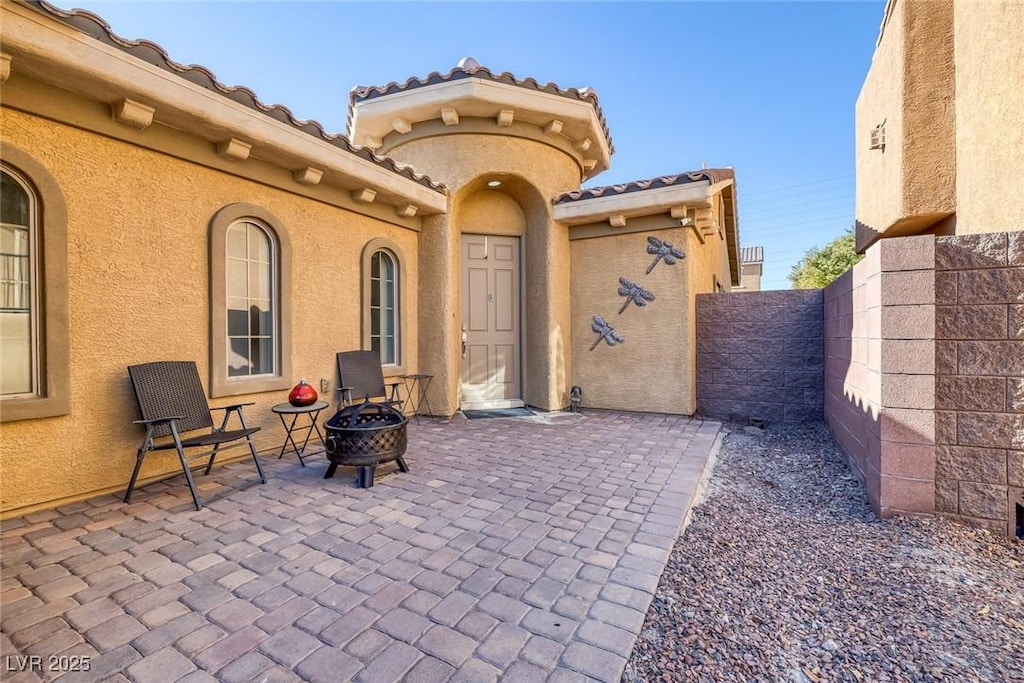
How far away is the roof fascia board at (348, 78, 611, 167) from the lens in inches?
258

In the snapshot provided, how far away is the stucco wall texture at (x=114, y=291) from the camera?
338 centimetres

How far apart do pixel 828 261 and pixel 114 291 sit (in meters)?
27.0

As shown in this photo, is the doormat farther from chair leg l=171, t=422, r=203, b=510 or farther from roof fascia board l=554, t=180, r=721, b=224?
chair leg l=171, t=422, r=203, b=510

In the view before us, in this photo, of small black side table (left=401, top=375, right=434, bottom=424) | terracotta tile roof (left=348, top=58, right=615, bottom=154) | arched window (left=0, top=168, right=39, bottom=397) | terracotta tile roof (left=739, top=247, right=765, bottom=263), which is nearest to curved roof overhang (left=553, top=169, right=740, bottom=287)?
terracotta tile roof (left=348, top=58, right=615, bottom=154)

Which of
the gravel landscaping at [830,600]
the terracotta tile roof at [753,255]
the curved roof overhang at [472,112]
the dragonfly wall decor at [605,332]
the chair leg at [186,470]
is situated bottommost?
the gravel landscaping at [830,600]

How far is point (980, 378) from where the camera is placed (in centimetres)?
307

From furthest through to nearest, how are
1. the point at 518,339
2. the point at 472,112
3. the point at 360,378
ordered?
the point at 518,339 → the point at 472,112 → the point at 360,378

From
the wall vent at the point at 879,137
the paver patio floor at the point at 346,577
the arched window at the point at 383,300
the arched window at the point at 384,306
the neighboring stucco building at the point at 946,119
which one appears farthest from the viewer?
the arched window at the point at 384,306

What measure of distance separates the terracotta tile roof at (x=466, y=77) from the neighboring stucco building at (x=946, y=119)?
13.4 ft

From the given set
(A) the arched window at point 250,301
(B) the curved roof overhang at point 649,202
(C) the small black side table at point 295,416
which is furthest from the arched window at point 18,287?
(B) the curved roof overhang at point 649,202

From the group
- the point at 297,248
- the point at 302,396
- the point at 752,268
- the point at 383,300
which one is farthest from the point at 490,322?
the point at 752,268

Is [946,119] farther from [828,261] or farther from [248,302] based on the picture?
[828,261]

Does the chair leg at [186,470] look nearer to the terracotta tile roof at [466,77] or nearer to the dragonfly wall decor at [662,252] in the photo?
the terracotta tile roof at [466,77]

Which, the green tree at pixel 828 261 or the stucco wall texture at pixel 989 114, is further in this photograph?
the green tree at pixel 828 261
